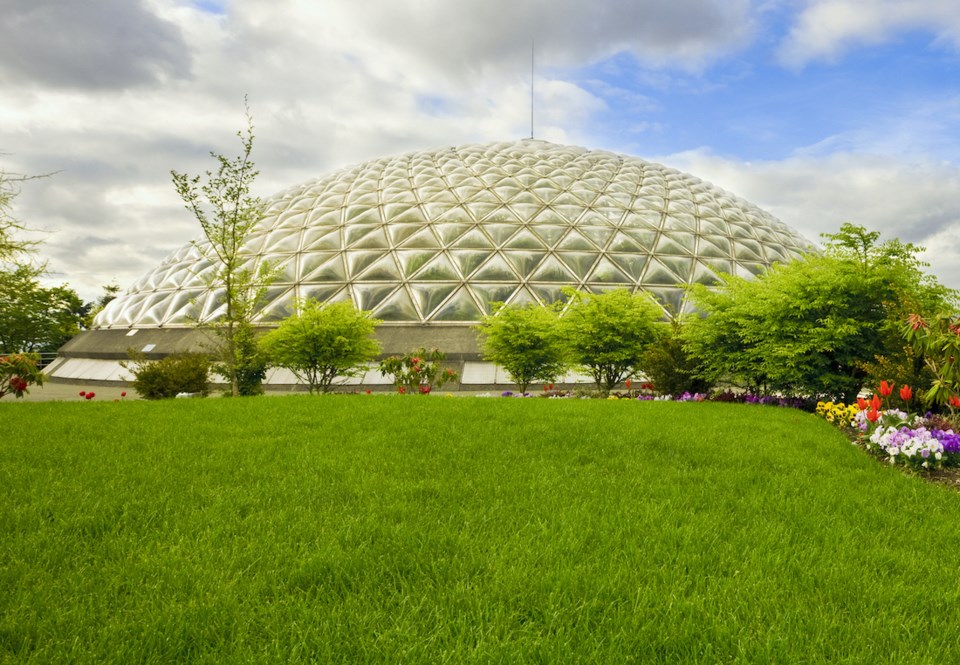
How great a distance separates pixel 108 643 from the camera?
256 centimetres

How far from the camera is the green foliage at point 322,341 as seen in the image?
17594 mm

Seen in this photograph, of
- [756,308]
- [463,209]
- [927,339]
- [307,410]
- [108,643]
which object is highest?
[463,209]

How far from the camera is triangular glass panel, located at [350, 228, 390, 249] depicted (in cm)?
2642

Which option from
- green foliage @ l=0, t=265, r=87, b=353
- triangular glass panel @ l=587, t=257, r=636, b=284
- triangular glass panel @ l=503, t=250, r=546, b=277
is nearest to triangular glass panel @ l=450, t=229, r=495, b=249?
triangular glass panel @ l=503, t=250, r=546, b=277

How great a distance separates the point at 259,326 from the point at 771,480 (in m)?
20.9

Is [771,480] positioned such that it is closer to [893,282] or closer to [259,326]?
[893,282]

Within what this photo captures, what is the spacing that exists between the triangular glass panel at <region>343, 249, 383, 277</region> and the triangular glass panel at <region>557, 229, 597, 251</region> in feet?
28.9

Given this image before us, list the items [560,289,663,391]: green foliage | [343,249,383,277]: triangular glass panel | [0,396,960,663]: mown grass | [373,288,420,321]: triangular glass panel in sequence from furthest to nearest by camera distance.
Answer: [343,249,383,277]: triangular glass panel → [373,288,420,321]: triangular glass panel → [560,289,663,391]: green foliage → [0,396,960,663]: mown grass

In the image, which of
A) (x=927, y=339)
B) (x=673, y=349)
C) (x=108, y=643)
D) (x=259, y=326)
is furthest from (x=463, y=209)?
(x=108, y=643)

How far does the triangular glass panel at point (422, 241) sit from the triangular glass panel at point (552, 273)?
16.4 feet

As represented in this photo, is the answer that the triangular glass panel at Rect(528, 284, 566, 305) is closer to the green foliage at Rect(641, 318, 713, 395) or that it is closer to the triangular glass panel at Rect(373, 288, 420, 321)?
the triangular glass panel at Rect(373, 288, 420, 321)

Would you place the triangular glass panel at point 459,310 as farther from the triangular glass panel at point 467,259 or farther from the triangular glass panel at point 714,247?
the triangular glass panel at point 714,247

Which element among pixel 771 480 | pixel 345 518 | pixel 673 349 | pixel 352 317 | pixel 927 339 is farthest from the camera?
pixel 352 317

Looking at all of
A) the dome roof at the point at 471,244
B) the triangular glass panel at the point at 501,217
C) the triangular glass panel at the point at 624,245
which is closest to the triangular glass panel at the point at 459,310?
the dome roof at the point at 471,244
